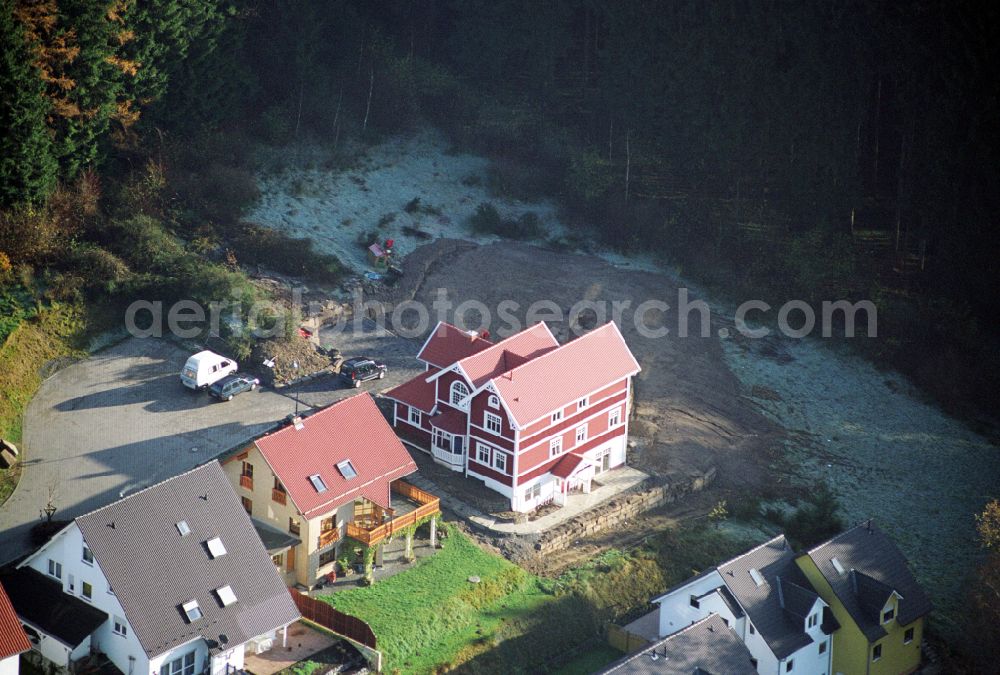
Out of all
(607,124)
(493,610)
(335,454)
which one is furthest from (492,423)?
(607,124)

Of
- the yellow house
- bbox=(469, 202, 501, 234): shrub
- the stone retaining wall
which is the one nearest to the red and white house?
the stone retaining wall

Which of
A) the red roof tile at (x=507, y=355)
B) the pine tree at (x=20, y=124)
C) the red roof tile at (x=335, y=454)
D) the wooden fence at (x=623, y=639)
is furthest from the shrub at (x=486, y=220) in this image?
the wooden fence at (x=623, y=639)

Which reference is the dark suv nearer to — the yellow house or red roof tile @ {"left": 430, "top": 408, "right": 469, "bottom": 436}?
red roof tile @ {"left": 430, "top": 408, "right": 469, "bottom": 436}

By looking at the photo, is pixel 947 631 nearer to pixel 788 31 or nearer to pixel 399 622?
pixel 399 622

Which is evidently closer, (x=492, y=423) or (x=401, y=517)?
(x=401, y=517)

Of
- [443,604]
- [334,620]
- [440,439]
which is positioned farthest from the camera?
[440,439]

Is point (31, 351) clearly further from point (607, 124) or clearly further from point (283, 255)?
point (607, 124)
